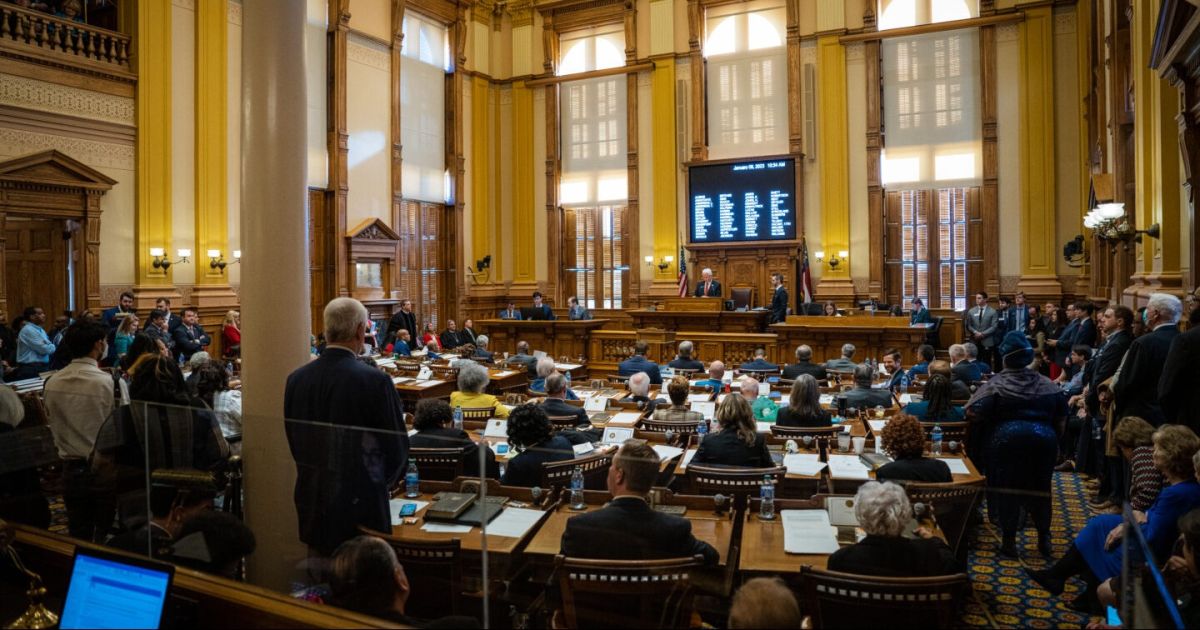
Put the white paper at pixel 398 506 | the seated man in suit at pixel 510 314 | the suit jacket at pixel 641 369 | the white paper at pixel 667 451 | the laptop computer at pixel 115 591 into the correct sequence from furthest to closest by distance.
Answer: the seated man in suit at pixel 510 314
the suit jacket at pixel 641 369
the white paper at pixel 667 451
the white paper at pixel 398 506
the laptop computer at pixel 115 591

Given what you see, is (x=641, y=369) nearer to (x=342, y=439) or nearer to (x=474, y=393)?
(x=474, y=393)

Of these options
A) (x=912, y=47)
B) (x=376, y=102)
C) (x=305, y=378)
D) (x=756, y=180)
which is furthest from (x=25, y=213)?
(x=912, y=47)

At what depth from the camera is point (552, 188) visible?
18.3 metres

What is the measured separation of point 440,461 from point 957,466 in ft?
10.1

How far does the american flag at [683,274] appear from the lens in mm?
16203

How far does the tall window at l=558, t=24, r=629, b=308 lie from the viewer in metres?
17.8

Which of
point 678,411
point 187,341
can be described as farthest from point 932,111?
point 187,341

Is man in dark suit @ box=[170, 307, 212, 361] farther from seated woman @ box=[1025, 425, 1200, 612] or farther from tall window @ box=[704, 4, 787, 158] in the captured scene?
tall window @ box=[704, 4, 787, 158]

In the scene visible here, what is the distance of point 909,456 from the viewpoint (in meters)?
4.29

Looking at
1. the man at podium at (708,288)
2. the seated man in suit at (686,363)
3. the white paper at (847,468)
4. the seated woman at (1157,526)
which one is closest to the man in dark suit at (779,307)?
the man at podium at (708,288)

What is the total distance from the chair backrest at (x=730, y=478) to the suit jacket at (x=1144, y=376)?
105 inches

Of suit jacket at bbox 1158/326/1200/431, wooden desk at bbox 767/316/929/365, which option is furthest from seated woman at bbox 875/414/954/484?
wooden desk at bbox 767/316/929/365

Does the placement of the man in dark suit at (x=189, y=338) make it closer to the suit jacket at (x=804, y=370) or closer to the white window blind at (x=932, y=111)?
the suit jacket at (x=804, y=370)

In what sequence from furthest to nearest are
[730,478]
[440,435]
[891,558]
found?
[440,435]
[730,478]
[891,558]
